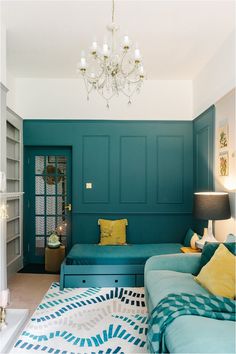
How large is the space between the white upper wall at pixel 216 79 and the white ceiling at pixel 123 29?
0.11m

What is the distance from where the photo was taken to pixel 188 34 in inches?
126

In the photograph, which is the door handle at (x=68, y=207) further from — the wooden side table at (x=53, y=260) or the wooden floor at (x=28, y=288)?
the wooden floor at (x=28, y=288)

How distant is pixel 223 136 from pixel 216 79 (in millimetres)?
805

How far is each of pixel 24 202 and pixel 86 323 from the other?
2523mm

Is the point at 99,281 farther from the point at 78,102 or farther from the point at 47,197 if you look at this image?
the point at 78,102

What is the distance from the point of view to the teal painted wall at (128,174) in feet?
14.8

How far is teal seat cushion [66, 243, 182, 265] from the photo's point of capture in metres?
3.51

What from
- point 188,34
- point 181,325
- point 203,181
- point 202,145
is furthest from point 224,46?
point 181,325

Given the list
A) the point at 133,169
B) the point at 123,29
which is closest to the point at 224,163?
the point at 133,169

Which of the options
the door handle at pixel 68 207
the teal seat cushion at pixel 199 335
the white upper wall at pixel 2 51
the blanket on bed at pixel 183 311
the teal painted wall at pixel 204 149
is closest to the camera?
the teal seat cushion at pixel 199 335

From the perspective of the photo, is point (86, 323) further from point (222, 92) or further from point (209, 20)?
point (209, 20)

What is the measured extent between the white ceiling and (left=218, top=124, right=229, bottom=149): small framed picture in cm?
106

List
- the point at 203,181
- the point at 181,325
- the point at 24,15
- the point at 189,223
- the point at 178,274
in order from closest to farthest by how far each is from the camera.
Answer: the point at 181,325
the point at 178,274
the point at 24,15
the point at 203,181
the point at 189,223

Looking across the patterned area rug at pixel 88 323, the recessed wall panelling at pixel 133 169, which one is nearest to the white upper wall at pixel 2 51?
the recessed wall panelling at pixel 133 169
